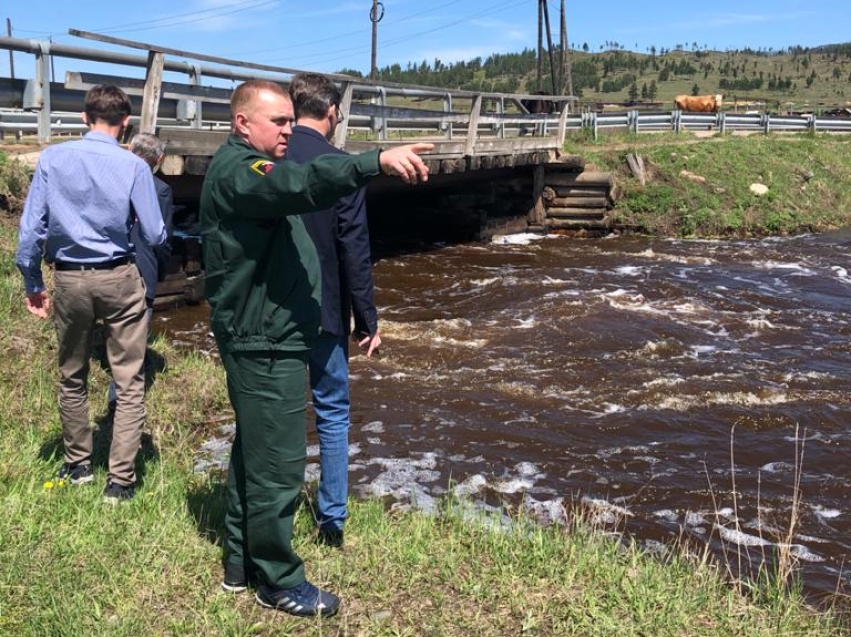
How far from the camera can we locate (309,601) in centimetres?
332

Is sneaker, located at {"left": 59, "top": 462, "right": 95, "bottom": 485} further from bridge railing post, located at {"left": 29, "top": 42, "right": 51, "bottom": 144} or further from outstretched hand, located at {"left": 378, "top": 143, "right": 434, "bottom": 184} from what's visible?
bridge railing post, located at {"left": 29, "top": 42, "right": 51, "bottom": 144}

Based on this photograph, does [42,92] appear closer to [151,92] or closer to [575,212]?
[151,92]

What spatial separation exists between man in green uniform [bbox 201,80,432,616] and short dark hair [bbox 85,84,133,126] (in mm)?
1530

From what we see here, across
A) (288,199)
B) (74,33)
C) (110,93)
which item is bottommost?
(288,199)

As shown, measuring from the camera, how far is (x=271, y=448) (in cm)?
321

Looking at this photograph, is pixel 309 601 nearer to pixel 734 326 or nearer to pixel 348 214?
pixel 348 214

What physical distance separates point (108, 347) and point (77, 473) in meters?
0.73

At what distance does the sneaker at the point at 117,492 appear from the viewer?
Result: 4340mm

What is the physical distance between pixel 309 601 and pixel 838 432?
18.3 feet

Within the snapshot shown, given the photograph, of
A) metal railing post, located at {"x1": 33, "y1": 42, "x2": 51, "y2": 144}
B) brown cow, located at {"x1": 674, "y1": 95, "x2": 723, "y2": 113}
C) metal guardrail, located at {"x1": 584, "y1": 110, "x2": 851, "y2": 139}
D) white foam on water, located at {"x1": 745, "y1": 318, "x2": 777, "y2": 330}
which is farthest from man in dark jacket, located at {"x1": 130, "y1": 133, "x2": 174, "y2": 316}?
brown cow, located at {"x1": 674, "y1": 95, "x2": 723, "y2": 113}

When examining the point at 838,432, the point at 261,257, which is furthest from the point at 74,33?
the point at 838,432

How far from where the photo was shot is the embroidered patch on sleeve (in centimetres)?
288

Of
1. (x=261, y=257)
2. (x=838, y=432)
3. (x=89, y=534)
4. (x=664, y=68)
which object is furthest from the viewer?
(x=664, y=68)

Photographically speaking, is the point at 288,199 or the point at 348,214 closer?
the point at 288,199
